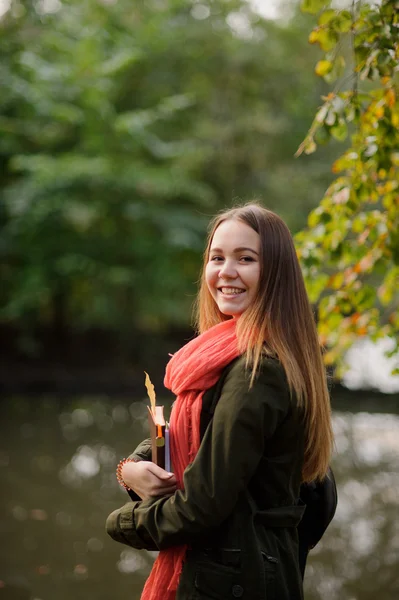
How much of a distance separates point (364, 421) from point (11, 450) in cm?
494

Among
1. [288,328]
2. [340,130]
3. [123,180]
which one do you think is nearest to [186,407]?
[288,328]

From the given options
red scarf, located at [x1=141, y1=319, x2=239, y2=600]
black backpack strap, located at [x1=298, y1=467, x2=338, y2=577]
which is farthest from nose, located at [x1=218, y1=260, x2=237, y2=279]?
black backpack strap, located at [x1=298, y1=467, x2=338, y2=577]

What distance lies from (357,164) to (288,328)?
159 cm

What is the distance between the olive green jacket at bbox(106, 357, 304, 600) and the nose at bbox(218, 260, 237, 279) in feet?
0.82

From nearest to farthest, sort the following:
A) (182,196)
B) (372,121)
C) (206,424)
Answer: (206,424) → (372,121) → (182,196)

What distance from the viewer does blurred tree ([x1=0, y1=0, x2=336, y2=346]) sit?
39.6ft

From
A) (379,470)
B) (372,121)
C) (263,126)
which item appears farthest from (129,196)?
(372,121)

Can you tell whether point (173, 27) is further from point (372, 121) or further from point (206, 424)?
point (206, 424)

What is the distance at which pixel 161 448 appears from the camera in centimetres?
180

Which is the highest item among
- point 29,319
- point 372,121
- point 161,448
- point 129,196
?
point 129,196

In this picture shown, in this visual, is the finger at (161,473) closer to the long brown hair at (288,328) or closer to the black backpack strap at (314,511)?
the long brown hair at (288,328)

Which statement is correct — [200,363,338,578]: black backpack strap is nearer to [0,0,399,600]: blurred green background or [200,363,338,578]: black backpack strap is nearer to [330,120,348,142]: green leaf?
[330,120,348,142]: green leaf

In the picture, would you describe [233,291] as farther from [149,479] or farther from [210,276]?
[149,479]

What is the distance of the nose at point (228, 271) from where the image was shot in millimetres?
1888
